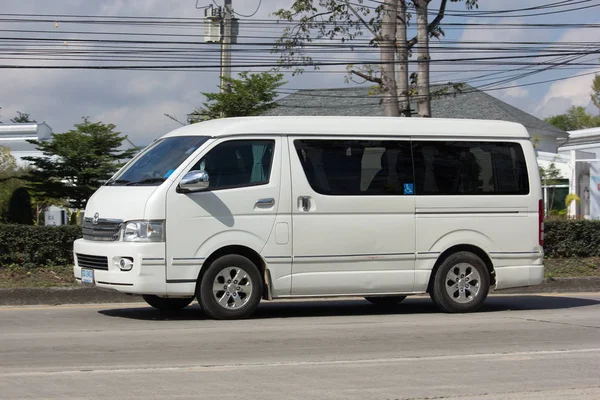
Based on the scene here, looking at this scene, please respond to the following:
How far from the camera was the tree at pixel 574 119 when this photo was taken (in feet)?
279

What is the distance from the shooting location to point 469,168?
11.8 meters

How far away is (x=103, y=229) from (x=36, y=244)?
4.63 meters

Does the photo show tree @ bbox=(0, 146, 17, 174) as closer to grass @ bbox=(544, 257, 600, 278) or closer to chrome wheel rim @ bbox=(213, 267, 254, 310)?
grass @ bbox=(544, 257, 600, 278)

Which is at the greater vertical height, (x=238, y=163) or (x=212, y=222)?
(x=238, y=163)

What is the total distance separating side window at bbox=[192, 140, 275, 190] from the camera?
10.5 m

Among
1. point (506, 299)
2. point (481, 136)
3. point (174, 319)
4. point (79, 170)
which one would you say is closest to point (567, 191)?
point (79, 170)

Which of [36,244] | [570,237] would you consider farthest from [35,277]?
[570,237]

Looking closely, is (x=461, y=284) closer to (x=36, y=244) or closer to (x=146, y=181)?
(x=146, y=181)

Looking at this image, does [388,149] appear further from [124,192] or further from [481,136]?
[124,192]

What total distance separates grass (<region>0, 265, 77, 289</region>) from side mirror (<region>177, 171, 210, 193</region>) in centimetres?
406

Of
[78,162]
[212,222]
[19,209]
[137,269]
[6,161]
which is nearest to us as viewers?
[137,269]

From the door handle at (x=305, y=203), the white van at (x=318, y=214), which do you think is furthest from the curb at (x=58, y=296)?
the door handle at (x=305, y=203)

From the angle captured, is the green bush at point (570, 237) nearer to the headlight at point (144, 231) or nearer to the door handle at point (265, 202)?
the door handle at point (265, 202)

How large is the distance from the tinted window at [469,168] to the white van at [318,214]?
0.02 meters
